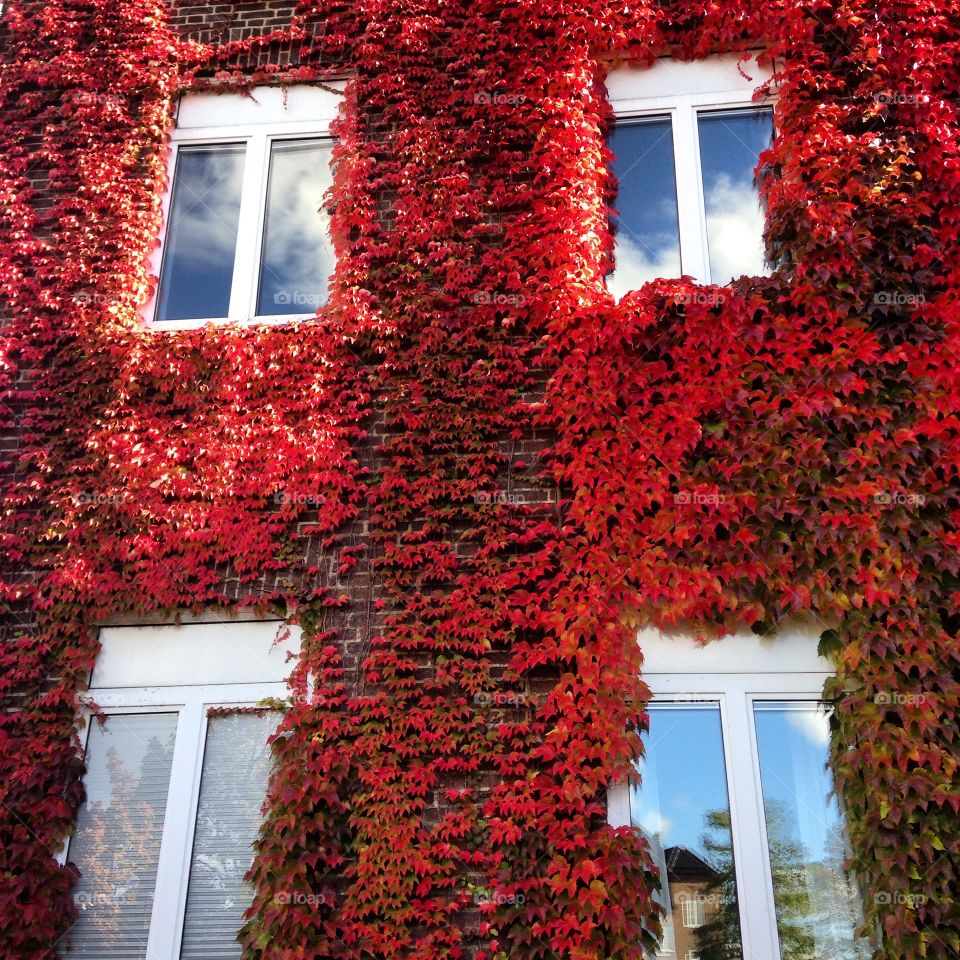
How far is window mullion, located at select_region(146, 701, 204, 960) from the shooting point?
17.9 feet

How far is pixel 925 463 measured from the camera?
5723 millimetres

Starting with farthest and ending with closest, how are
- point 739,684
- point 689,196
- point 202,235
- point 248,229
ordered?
point 202,235 < point 248,229 < point 689,196 < point 739,684

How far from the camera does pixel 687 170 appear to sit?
6.89 meters

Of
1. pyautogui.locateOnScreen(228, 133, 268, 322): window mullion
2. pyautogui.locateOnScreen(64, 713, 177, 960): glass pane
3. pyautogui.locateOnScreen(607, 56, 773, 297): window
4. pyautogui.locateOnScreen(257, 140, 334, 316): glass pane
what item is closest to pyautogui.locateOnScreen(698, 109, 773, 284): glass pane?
pyautogui.locateOnScreen(607, 56, 773, 297): window

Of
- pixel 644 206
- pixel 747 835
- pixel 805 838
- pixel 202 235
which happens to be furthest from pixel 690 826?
pixel 202 235

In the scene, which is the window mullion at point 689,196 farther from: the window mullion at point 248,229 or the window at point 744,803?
the window mullion at point 248,229

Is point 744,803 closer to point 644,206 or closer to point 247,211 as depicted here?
point 644,206

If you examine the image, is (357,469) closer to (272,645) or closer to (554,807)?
(272,645)

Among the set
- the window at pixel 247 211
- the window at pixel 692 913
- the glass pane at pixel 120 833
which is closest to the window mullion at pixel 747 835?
the window at pixel 692 913

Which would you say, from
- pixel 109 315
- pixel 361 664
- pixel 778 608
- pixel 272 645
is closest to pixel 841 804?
pixel 778 608

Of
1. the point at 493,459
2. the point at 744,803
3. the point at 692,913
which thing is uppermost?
the point at 493,459

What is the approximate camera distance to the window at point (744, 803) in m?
5.18

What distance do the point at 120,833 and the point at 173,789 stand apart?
41 centimetres

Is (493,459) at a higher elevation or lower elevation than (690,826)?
higher
